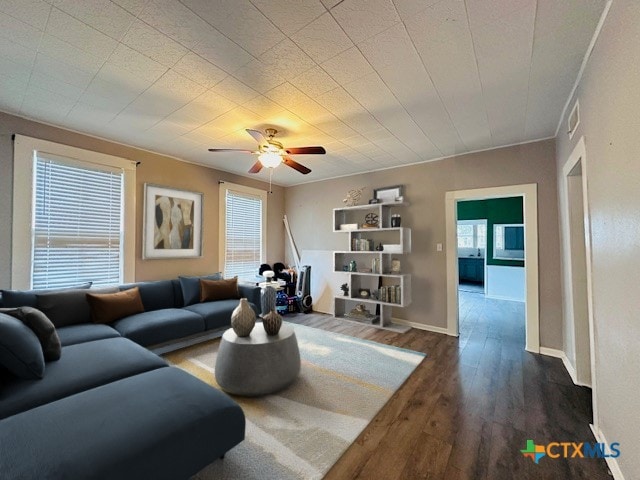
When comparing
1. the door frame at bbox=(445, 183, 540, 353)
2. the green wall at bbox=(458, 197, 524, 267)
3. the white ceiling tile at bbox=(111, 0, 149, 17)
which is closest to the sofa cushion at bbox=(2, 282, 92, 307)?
the white ceiling tile at bbox=(111, 0, 149, 17)

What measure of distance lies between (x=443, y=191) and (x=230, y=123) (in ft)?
10.5

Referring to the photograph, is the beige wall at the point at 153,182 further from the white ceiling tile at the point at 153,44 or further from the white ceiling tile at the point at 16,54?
the white ceiling tile at the point at 153,44

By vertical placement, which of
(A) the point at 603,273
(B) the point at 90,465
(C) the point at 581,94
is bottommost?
(B) the point at 90,465

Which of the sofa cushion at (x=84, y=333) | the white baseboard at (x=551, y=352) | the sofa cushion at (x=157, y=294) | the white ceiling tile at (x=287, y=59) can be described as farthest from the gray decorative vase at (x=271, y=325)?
the white baseboard at (x=551, y=352)

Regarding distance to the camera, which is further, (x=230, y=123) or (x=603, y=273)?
(x=230, y=123)

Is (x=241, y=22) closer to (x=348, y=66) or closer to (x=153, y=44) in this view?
(x=153, y=44)

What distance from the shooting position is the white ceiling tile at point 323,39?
1632 millimetres

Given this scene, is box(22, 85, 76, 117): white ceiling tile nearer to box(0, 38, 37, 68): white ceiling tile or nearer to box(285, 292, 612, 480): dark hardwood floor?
box(0, 38, 37, 68): white ceiling tile

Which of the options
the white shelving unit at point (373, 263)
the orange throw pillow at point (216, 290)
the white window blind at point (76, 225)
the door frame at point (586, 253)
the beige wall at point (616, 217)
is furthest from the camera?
the white shelving unit at point (373, 263)

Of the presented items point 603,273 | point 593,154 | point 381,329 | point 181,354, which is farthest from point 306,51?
point 381,329

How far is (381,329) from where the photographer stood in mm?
4195

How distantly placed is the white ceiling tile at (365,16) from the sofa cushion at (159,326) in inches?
129

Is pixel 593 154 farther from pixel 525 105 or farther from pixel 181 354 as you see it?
pixel 181 354

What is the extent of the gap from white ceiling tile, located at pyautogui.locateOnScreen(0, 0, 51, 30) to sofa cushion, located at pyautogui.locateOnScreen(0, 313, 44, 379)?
6.12ft
